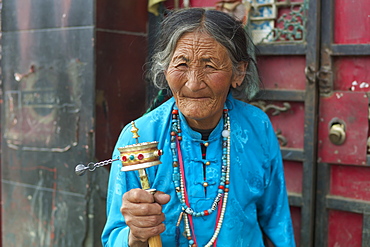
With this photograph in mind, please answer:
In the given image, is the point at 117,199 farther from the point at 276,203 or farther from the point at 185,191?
the point at 276,203

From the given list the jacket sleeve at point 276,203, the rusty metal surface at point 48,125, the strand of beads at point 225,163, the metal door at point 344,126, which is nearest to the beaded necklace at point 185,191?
the strand of beads at point 225,163

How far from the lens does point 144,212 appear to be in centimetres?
157

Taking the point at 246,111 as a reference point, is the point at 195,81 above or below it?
above

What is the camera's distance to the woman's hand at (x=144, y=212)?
1.57 meters

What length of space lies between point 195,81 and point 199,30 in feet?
0.71

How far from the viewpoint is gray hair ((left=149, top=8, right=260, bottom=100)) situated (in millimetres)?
1843

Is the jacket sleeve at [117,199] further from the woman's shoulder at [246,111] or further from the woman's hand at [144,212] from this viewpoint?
the woman's shoulder at [246,111]

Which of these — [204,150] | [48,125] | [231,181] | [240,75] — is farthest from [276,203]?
[48,125]

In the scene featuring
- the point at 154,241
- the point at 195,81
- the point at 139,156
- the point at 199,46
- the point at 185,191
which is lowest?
the point at 154,241

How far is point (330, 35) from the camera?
8.66 ft

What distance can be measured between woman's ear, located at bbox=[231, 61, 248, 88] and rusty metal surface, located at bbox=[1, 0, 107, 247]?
1.21 meters

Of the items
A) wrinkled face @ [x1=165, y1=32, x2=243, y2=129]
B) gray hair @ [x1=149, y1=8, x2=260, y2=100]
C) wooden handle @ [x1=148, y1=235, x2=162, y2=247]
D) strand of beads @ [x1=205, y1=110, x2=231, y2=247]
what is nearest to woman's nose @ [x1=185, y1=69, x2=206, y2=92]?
wrinkled face @ [x1=165, y1=32, x2=243, y2=129]

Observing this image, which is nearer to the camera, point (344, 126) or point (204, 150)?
point (204, 150)

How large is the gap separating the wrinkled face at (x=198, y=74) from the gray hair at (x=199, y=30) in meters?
0.03
